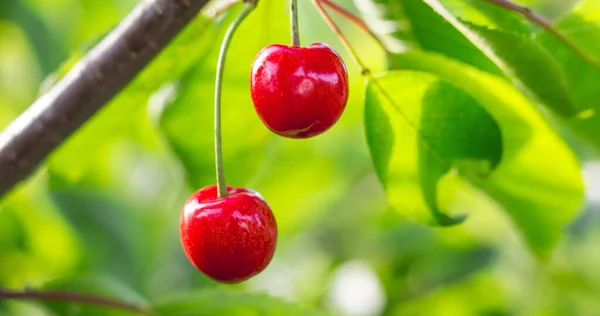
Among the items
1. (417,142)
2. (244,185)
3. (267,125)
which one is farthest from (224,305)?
(267,125)

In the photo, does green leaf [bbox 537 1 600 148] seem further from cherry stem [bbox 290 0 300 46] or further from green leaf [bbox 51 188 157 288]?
green leaf [bbox 51 188 157 288]

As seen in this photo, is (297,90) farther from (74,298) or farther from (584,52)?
(74,298)

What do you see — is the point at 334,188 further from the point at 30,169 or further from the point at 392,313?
the point at 30,169

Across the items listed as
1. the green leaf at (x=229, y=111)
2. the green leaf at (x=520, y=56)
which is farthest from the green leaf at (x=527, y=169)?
the green leaf at (x=229, y=111)

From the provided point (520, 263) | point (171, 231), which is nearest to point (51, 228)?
point (171, 231)

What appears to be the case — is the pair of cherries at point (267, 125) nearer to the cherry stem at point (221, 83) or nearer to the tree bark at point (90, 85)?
the cherry stem at point (221, 83)

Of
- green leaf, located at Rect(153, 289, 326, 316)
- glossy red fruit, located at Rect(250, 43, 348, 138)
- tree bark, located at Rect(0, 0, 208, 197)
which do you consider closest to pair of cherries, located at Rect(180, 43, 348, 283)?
glossy red fruit, located at Rect(250, 43, 348, 138)
